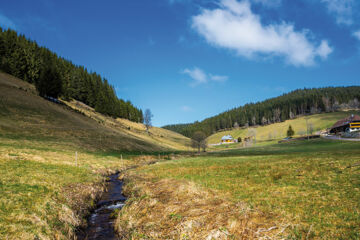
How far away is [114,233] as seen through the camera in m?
10.3

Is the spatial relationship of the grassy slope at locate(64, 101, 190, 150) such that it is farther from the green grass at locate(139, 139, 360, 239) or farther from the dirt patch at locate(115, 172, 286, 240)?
the dirt patch at locate(115, 172, 286, 240)

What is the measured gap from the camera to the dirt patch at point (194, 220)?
7039 mm

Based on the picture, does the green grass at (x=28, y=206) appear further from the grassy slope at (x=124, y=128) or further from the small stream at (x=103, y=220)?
the grassy slope at (x=124, y=128)

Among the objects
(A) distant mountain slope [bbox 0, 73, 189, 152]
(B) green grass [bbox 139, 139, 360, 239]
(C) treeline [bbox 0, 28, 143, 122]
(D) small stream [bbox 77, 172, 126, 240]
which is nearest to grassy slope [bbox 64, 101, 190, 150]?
(C) treeline [bbox 0, 28, 143, 122]

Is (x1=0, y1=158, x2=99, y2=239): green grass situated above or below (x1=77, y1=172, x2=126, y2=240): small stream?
above

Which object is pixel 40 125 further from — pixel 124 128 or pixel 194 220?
pixel 194 220

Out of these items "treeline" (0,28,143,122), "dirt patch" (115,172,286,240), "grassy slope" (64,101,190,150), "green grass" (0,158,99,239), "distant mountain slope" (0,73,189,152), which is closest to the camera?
"dirt patch" (115,172,286,240)

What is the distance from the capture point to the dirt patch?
277 inches

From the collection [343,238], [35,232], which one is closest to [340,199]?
[343,238]

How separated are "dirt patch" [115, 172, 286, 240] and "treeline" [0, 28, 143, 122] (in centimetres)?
8744

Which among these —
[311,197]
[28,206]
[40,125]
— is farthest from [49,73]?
[311,197]

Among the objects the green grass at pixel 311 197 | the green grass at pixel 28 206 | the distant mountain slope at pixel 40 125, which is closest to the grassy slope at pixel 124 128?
the distant mountain slope at pixel 40 125

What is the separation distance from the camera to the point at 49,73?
79688mm

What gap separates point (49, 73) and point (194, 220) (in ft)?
307
